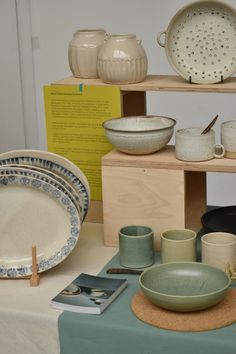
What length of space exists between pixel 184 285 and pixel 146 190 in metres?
0.32

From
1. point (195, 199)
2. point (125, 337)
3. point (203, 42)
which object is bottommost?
point (125, 337)

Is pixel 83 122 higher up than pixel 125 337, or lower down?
higher up

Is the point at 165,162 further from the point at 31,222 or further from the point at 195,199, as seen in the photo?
the point at 31,222

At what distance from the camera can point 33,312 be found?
1.56m

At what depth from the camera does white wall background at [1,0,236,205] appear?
3.53 metres

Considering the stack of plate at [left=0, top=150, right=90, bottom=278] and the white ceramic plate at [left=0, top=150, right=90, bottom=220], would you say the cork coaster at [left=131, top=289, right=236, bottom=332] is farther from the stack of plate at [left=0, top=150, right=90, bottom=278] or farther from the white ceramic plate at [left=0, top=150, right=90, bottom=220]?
the white ceramic plate at [left=0, top=150, right=90, bottom=220]

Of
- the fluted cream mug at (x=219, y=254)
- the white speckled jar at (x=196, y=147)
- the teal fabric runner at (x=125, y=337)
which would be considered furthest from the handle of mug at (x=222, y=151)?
the teal fabric runner at (x=125, y=337)

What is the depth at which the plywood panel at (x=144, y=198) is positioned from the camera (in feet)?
5.97

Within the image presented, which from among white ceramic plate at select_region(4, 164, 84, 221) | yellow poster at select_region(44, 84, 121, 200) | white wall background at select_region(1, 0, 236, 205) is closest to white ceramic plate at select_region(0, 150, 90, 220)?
white ceramic plate at select_region(4, 164, 84, 221)

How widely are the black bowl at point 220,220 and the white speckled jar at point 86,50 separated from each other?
0.51m

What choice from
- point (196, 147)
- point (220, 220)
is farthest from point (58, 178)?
point (220, 220)

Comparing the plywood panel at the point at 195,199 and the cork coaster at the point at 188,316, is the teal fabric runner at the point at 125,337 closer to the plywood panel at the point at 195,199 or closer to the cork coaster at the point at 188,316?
the cork coaster at the point at 188,316

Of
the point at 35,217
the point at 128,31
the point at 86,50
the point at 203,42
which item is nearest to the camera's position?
the point at 35,217

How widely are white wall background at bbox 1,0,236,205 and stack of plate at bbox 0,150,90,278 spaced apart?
1855mm
